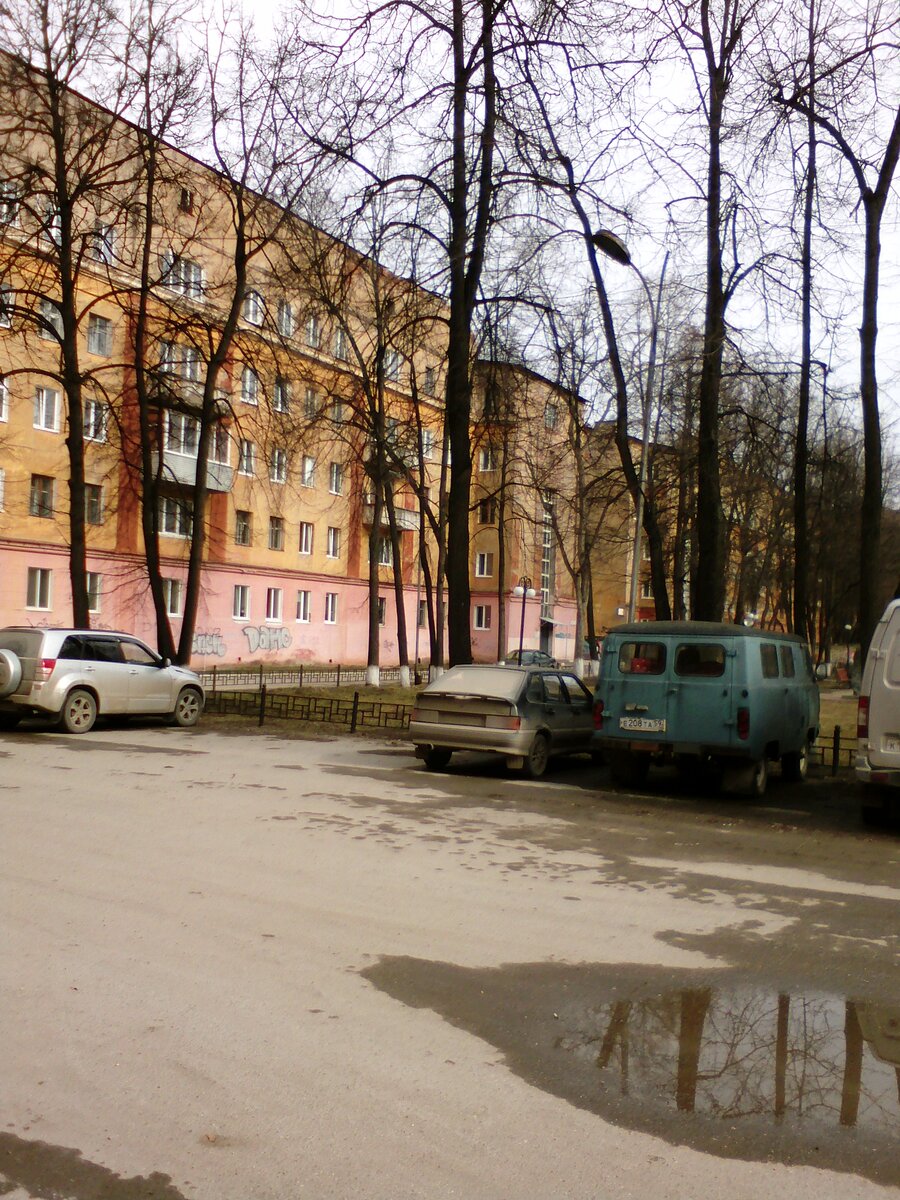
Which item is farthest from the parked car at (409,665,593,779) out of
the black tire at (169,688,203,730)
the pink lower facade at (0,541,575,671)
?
the pink lower facade at (0,541,575,671)

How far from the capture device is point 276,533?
46.6 m

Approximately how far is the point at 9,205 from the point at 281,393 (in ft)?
21.5

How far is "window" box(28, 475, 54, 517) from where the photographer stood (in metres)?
35.2

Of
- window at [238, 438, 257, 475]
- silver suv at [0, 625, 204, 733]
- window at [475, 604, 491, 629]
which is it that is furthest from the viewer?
window at [475, 604, 491, 629]

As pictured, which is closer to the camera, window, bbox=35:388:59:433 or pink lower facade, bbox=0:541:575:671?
pink lower facade, bbox=0:541:575:671

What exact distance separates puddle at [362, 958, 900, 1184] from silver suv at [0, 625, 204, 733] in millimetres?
12382

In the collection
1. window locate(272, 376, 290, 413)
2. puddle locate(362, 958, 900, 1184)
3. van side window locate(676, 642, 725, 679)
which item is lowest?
puddle locate(362, 958, 900, 1184)

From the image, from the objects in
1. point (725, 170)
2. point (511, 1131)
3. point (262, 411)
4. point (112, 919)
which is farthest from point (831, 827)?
point (262, 411)

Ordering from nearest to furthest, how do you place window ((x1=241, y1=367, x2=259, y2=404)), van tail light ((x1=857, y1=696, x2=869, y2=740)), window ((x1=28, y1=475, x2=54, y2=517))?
1. van tail light ((x1=857, y1=696, x2=869, y2=740))
2. window ((x1=241, y1=367, x2=259, y2=404))
3. window ((x1=28, y1=475, x2=54, y2=517))

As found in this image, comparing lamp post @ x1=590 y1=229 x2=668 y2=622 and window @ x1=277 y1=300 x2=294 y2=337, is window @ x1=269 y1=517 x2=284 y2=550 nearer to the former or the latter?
window @ x1=277 y1=300 x2=294 y2=337

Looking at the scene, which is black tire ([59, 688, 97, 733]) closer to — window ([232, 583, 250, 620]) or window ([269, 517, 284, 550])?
window ([232, 583, 250, 620])

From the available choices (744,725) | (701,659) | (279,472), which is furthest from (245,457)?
(744,725)

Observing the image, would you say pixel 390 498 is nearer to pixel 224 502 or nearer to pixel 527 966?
pixel 224 502

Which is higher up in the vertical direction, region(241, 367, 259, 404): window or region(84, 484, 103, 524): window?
region(241, 367, 259, 404): window
